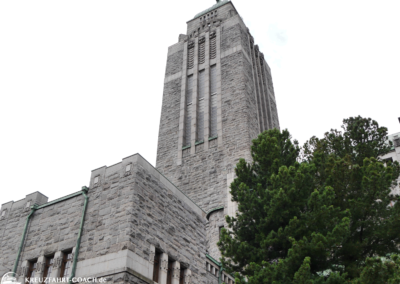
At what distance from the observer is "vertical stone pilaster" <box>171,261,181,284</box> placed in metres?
14.6

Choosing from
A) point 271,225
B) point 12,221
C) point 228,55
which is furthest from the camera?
point 228,55

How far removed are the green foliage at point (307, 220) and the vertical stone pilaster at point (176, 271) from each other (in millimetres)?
2540

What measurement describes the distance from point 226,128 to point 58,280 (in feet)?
61.2

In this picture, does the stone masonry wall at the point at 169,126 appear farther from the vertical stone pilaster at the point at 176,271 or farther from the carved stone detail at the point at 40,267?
the carved stone detail at the point at 40,267

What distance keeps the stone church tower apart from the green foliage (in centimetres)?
978

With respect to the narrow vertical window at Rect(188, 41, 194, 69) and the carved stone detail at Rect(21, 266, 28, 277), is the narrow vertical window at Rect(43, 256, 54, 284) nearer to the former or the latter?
the carved stone detail at Rect(21, 266, 28, 277)

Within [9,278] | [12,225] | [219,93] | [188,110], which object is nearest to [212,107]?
[219,93]

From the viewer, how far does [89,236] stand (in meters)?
14.0

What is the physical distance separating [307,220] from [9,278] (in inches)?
407

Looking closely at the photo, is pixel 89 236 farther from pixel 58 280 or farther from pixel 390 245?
pixel 390 245

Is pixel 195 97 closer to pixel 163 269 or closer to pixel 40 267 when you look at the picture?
pixel 163 269

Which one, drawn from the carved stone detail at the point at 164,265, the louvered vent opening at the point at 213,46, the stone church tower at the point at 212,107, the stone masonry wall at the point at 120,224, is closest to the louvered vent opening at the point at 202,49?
the stone church tower at the point at 212,107

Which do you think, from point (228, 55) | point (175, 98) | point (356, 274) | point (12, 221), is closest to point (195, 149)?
point (175, 98)

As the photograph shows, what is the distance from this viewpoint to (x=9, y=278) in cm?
1468
